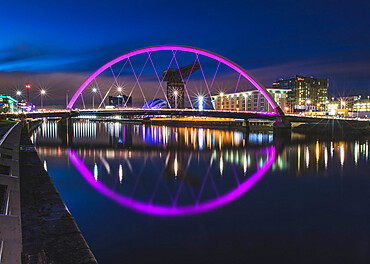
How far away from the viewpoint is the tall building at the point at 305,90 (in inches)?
6098

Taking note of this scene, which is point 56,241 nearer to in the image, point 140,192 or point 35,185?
point 35,185

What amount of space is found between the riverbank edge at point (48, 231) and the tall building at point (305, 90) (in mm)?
156204

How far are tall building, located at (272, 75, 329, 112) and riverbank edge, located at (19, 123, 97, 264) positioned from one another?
156 m

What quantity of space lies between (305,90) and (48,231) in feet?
549

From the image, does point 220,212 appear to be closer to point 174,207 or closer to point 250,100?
point 174,207

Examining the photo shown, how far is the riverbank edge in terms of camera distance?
548cm

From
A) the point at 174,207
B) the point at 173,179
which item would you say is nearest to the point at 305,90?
the point at 173,179

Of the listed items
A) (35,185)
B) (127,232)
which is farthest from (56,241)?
(35,185)

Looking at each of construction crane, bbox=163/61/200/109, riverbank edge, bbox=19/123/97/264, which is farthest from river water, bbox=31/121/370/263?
construction crane, bbox=163/61/200/109

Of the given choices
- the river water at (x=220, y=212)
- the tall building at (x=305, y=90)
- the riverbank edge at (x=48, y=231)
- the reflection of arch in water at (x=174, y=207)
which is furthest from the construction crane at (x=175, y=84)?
the tall building at (x=305, y=90)

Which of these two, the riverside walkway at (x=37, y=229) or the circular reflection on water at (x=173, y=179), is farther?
the circular reflection on water at (x=173, y=179)

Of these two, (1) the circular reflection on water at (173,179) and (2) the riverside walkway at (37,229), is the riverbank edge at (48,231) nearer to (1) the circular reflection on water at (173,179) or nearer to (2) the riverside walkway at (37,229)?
(2) the riverside walkway at (37,229)

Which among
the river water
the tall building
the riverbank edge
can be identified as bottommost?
the river water

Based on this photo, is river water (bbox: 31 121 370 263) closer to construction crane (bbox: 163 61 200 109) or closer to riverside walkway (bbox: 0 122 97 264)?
riverside walkway (bbox: 0 122 97 264)
